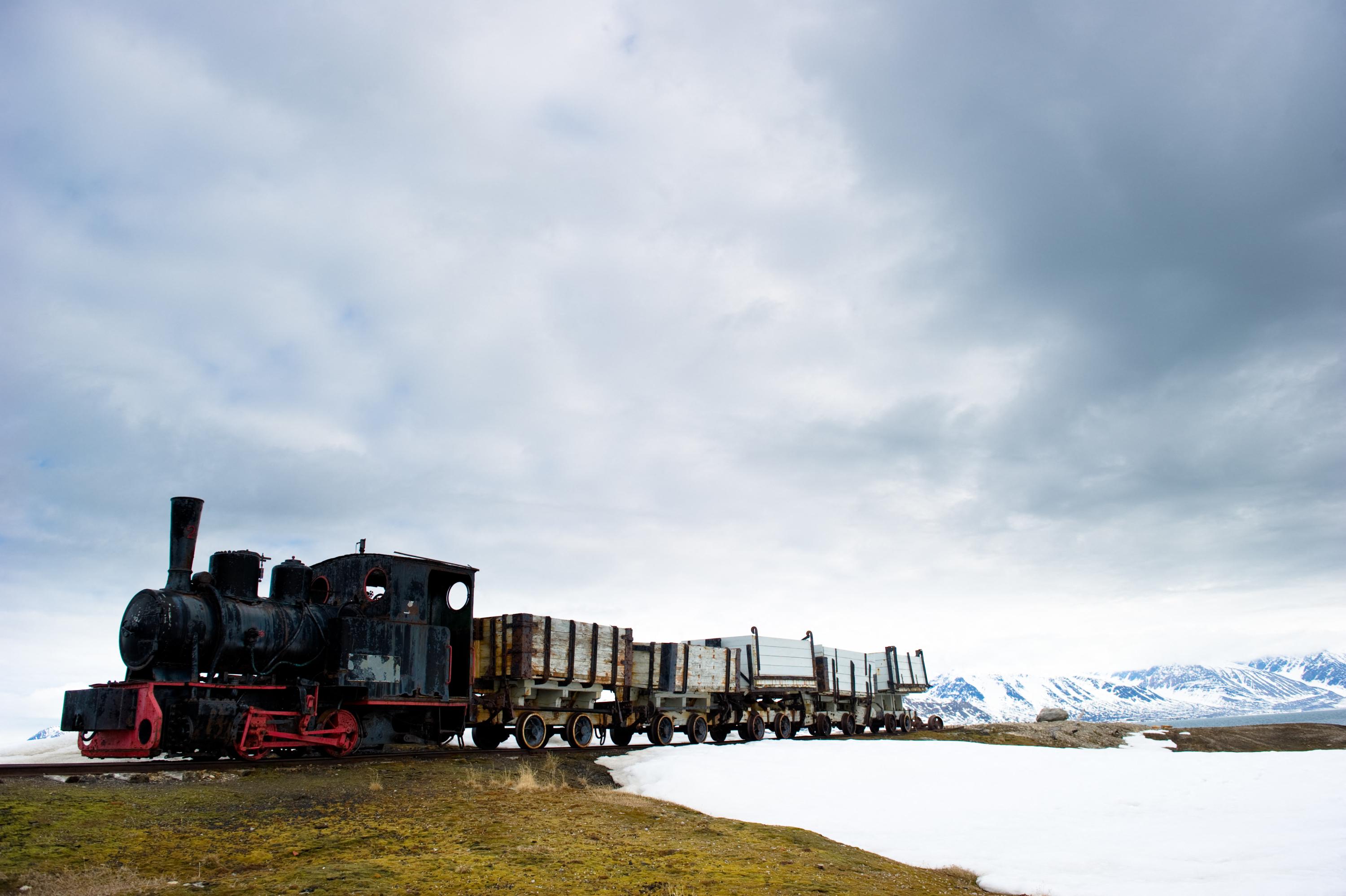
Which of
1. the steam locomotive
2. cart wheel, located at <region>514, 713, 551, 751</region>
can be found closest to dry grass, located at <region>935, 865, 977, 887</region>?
the steam locomotive

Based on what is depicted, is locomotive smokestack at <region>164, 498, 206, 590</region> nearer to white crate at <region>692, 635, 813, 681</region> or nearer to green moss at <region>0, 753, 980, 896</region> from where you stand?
green moss at <region>0, 753, 980, 896</region>

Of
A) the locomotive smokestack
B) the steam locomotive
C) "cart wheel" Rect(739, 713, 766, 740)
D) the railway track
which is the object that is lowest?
"cart wheel" Rect(739, 713, 766, 740)

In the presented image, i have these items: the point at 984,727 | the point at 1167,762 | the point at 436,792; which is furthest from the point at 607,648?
the point at 984,727

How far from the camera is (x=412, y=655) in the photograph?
51.6 ft

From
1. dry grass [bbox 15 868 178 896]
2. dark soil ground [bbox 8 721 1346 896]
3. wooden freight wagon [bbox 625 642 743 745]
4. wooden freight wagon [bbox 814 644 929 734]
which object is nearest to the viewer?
dry grass [bbox 15 868 178 896]

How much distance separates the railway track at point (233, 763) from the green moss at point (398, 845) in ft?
3.21

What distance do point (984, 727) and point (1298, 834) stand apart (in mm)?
22361

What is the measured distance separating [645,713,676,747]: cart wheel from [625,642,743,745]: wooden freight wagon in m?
0.01

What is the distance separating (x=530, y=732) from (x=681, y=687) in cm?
536

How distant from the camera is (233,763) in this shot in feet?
40.7

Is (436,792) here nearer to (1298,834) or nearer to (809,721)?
(1298,834)

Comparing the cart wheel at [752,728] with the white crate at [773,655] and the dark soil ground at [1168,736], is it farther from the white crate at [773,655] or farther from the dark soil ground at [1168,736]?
the dark soil ground at [1168,736]

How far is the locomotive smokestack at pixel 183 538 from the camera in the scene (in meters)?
13.7

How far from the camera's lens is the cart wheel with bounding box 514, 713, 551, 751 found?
1781 centimetres
